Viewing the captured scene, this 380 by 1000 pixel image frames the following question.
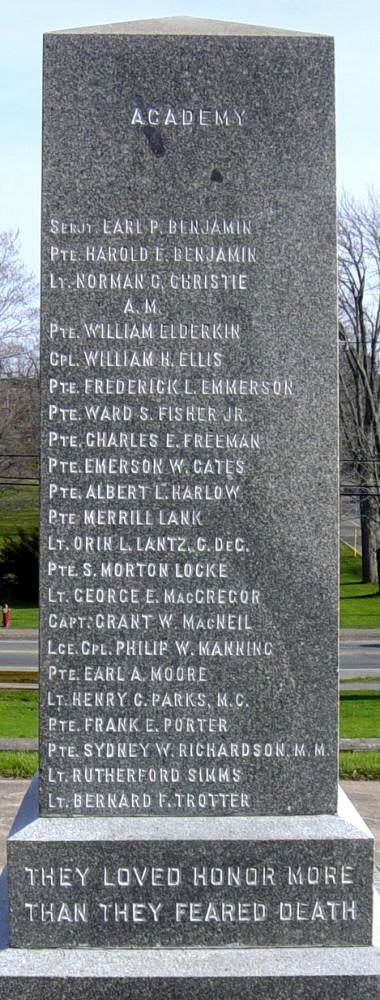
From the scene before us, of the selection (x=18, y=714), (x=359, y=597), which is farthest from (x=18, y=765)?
(x=359, y=597)

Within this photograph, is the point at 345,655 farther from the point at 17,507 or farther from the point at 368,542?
the point at 17,507

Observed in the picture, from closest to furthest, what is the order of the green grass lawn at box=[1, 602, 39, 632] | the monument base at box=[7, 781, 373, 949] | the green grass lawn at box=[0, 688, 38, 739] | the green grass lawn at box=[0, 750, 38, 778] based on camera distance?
the monument base at box=[7, 781, 373, 949], the green grass lawn at box=[0, 750, 38, 778], the green grass lawn at box=[0, 688, 38, 739], the green grass lawn at box=[1, 602, 39, 632]

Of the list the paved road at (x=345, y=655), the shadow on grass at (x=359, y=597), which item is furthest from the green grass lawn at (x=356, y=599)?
the paved road at (x=345, y=655)

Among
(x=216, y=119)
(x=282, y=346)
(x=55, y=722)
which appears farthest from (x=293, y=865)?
(x=216, y=119)

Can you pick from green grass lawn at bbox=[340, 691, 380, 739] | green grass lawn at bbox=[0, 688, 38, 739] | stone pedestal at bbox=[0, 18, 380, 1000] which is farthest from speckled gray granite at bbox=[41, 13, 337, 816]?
green grass lawn at bbox=[340, 691, 380, 739]

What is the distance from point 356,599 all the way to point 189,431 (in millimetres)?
35167

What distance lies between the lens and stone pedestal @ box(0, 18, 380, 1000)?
4.40 metres

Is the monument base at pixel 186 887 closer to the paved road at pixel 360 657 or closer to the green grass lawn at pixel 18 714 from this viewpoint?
the green grass lawn at pixel 18 714

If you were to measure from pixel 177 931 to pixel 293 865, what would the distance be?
501mm

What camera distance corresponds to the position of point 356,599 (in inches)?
1533

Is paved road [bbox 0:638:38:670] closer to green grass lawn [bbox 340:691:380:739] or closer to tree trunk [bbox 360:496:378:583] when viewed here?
green grass lawn [bbox 340:691:380:739]

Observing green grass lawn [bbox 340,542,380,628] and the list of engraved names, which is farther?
green grass lawn [bbox 340,542,380,628]

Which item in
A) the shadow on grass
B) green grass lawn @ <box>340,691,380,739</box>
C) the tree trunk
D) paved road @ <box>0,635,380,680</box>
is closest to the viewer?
green grass lawn @ <box>340,691,380,739</box>

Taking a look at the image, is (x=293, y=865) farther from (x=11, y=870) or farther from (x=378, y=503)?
(x=378, y=503)
